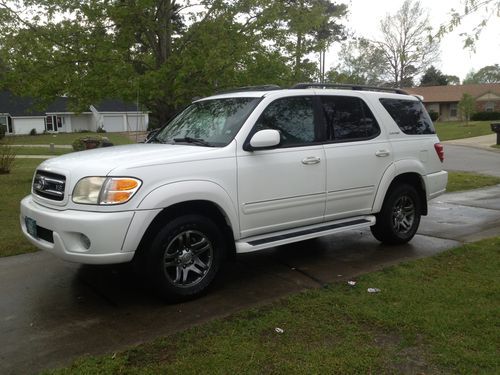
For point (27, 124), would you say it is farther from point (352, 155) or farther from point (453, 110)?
point (352, 155)

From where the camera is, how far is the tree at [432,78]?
75188 mm

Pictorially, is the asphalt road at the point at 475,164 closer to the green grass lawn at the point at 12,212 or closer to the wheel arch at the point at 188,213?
the wheel arch at the point at 188,213

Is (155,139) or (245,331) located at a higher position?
(155,139)

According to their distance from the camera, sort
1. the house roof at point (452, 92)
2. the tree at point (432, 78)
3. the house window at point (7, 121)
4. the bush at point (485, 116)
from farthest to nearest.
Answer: the tree at point (432, 78), the house roof at point (452, 92), the bush at point (485, 116), the house window at point (7, 121)

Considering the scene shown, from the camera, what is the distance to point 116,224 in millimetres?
3969

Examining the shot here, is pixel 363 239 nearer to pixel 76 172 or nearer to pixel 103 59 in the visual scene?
pixel 76 172

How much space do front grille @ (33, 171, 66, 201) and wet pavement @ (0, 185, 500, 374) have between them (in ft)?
3.21

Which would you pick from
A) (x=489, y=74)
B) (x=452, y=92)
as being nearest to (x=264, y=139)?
(x=452, y=92)

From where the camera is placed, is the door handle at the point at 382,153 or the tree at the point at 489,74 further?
the tree at the point at 489,74

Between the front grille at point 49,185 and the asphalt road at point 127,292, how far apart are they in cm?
98

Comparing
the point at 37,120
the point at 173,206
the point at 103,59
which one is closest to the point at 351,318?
the point at 173,206

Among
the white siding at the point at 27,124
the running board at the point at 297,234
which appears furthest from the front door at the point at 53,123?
the running board at the point at 297,234

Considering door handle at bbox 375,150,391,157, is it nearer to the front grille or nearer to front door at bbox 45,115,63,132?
the front grille

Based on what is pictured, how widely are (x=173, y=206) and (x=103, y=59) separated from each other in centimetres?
647
